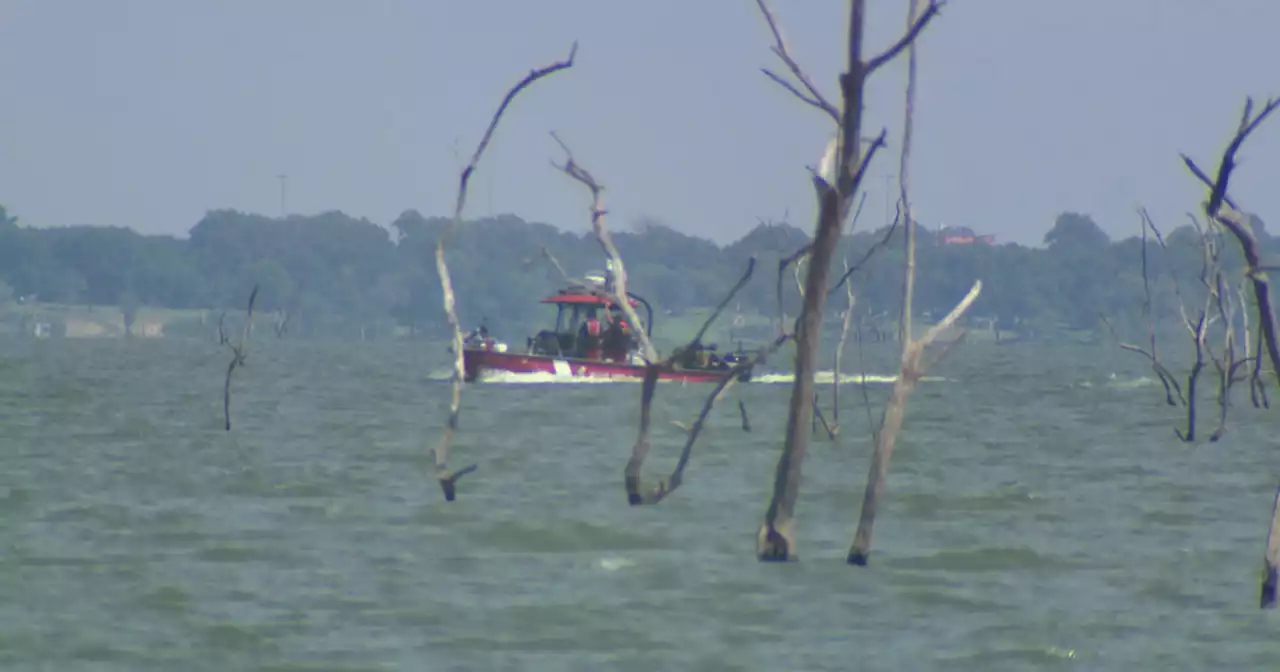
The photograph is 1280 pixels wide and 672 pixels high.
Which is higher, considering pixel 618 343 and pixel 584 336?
pixel 584 336

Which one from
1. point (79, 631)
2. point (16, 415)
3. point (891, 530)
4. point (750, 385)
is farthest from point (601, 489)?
point (750, 385)

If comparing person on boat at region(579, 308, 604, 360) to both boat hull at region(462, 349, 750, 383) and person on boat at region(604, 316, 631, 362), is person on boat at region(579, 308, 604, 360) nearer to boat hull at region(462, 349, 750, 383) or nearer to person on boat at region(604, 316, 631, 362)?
person on boat at region(604, 316, 631, 362)

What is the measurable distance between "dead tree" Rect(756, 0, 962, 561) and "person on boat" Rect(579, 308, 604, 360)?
Result: 41.6 m

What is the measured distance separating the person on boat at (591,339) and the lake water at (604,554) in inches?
502

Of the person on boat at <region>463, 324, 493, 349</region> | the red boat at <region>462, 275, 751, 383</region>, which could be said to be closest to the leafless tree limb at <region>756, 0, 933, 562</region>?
the red boat at <region>462, 275, 751, 383</region>

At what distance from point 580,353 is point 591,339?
0.54 meters

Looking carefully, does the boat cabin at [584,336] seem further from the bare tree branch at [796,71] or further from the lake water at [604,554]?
the bare tree branch at [796,71]

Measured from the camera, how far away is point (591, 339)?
208 feet

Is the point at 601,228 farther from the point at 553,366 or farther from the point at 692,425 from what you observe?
the point at 553,366

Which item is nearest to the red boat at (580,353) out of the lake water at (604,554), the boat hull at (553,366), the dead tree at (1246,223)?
the boat hull at (553,366)

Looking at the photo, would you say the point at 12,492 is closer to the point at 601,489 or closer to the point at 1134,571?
the point at 601,489

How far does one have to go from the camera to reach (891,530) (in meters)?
27.8

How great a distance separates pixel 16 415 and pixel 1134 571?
3841 centimetres

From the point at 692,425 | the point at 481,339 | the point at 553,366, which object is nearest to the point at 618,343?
the point at 553,366
